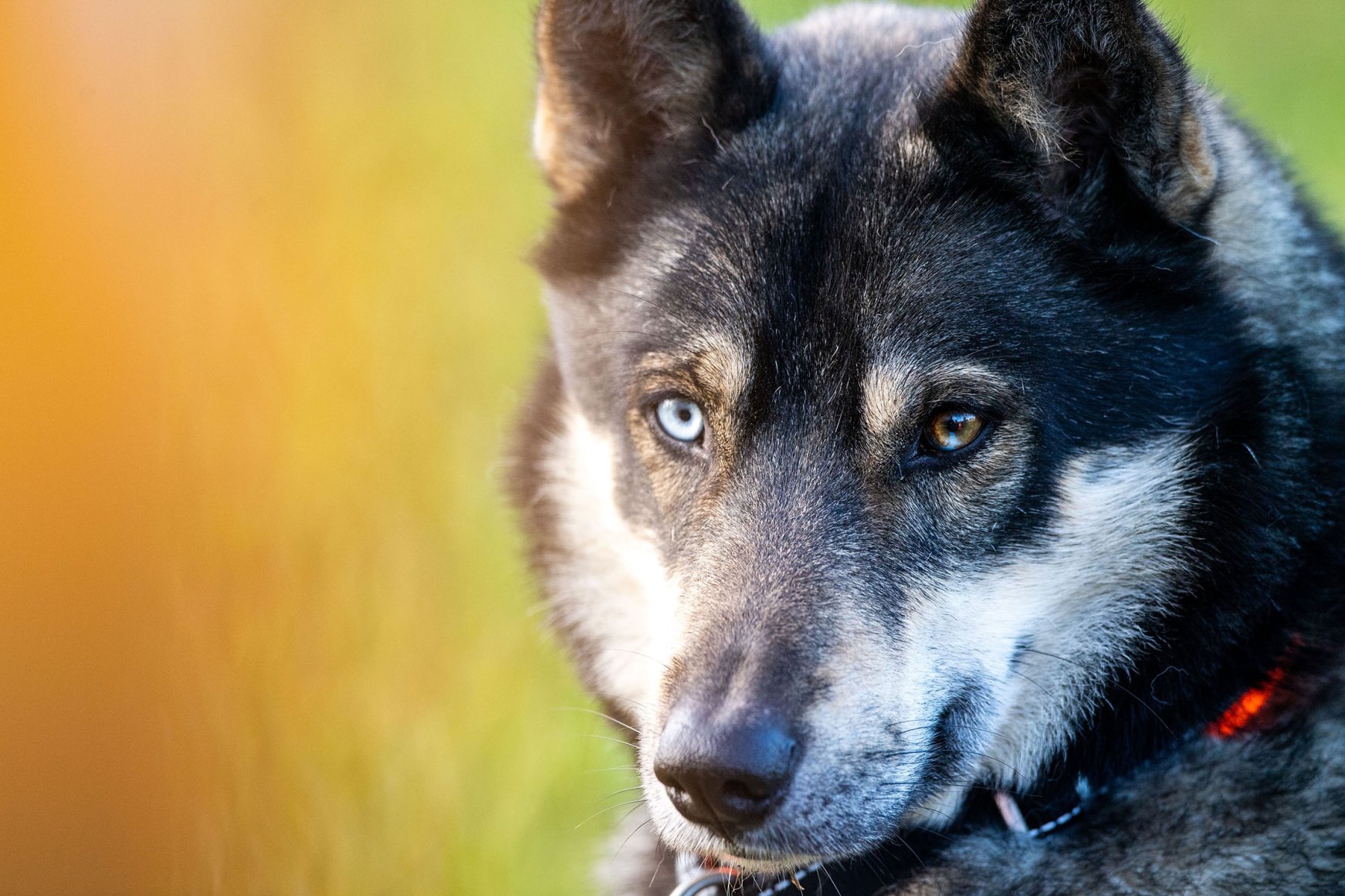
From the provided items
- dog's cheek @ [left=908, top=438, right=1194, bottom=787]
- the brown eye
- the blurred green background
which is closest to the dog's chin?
dog's cheek @ [left=908, top=438, right=1194, bottom=787]

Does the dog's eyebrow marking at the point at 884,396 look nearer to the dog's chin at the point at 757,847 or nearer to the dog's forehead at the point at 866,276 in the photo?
the dog's forehead at the point at 866,276

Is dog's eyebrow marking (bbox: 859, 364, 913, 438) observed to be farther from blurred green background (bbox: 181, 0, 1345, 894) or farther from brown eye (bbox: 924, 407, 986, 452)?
blurred green background (bbox: 181, 0, 1345, 894)

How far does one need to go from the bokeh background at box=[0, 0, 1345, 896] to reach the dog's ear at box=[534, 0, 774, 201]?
12.1 inches

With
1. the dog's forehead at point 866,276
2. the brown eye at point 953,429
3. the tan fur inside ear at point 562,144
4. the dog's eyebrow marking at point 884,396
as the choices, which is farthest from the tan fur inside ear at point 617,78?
the brown eye at point 953,429

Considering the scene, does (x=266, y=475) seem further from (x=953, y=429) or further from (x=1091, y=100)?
(x=1091, y=100)

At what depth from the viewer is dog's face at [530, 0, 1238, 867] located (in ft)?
7.97

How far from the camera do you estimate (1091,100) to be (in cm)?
259

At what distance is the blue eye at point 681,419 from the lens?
2.84 metres

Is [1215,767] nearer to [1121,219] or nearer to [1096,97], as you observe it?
[1121,219]

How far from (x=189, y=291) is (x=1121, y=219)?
281cm

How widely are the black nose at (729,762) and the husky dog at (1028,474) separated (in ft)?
0.42

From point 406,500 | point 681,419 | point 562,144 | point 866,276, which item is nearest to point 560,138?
point 562,144

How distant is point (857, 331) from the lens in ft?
8.60

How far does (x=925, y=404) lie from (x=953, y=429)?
9 centimetres
